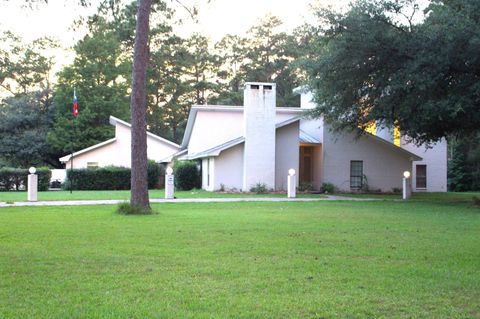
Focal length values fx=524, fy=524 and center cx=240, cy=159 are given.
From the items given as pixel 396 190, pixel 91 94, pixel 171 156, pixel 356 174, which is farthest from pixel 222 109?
pixel 91 94

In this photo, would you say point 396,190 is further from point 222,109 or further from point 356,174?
point 222,109

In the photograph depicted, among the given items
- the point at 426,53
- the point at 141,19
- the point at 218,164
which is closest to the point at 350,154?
the point at 218,164

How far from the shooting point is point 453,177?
38.8m

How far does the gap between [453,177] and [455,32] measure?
78.8 feet

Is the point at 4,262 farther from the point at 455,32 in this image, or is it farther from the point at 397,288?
the point at 455,32

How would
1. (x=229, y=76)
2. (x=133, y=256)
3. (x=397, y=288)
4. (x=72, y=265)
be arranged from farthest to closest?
(x=229, y=76)
(x=133, y=256)
(x=72, y=265)
(x=397, y=288)

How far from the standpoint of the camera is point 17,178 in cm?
3291

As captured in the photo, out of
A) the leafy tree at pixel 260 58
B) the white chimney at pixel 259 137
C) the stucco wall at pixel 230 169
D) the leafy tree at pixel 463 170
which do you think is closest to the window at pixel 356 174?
the white chimney at pixel 259 137

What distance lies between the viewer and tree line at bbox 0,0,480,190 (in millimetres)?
18344

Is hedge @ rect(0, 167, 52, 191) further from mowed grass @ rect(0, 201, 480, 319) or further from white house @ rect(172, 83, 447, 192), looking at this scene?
mowed grass @ rect(0, 201, 480, 319)

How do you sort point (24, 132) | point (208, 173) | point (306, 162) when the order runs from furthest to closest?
point (24, 132) < point (306, 162) < point (208, 173)

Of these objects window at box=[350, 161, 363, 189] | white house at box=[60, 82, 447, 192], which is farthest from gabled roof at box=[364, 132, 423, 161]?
window at box=[350, 161, 363, 189]

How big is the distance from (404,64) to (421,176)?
17212 mm

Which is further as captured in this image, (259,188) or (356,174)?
(356,174)
